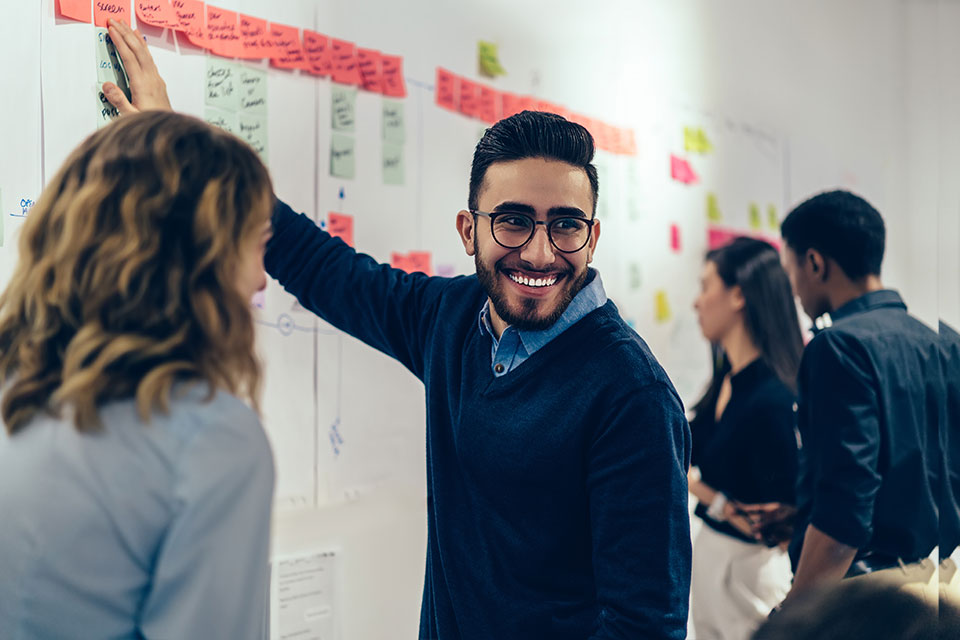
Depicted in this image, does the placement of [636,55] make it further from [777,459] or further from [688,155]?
[777,459]

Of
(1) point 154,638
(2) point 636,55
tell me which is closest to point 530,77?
(2) point 636,55

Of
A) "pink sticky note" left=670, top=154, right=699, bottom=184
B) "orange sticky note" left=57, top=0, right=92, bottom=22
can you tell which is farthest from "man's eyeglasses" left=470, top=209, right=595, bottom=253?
"pink sticky note" left=670, top=154, right=699, bottom=184

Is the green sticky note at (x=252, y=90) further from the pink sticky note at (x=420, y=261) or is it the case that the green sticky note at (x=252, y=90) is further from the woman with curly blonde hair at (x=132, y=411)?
the woman with curly blonde hair at (x=132, y=411)

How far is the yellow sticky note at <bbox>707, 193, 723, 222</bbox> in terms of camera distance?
308cm

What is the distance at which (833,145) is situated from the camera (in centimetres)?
378

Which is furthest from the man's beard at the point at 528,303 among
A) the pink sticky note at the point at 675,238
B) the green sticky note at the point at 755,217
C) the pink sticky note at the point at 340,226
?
the green sticky note at the point at 755,217

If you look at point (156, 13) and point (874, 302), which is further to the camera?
point (874, 302)

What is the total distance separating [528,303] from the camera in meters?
1.35

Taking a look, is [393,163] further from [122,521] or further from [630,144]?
[122,521]

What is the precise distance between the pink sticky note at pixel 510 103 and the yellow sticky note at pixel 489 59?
0.06 metres

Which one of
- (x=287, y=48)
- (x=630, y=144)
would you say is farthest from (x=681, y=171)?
(x=287, y=48)

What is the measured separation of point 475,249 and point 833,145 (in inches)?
113

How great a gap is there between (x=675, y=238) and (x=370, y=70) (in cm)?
139

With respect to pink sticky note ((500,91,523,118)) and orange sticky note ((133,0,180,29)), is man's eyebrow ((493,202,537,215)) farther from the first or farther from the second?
pink sticky note ((500,91,523,118))
